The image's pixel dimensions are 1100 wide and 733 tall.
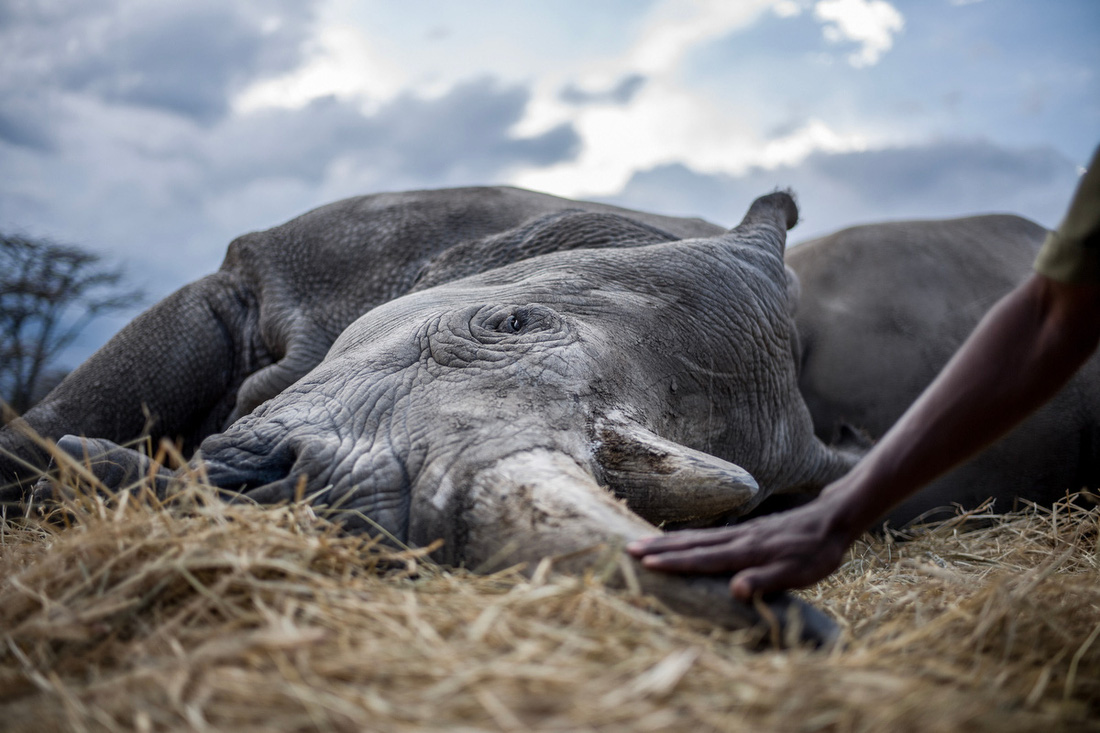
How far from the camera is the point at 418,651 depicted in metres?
1.10

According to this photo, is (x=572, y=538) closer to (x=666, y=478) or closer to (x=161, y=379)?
(x=666, y=478)

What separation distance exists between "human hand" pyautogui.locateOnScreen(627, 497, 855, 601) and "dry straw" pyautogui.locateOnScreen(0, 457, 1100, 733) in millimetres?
81

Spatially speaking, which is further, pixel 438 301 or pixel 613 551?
pixel 438 301

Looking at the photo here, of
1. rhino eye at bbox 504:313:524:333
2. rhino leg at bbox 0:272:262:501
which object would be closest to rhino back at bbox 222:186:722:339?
rhino leg at bbox 0:272:262:501

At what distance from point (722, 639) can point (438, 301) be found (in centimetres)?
151

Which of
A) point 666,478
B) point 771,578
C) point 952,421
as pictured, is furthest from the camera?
point 666,478

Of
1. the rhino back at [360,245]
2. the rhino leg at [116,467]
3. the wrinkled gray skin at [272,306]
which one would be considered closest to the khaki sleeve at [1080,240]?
the rhino leg at [116,467]

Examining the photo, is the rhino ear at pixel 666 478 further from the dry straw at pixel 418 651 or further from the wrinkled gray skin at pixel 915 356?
the wrinkled gray skin at pixel 915 356

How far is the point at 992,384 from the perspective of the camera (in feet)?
4.58

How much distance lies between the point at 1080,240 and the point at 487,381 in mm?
1134

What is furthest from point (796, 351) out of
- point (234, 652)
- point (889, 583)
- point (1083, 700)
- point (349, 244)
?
point (234, 652)

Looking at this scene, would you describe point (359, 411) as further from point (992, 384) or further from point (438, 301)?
point (992, 384)

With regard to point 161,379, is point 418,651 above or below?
below

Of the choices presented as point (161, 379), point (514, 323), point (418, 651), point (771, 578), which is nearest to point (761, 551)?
point (771, 578)
